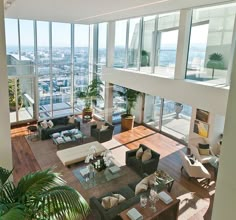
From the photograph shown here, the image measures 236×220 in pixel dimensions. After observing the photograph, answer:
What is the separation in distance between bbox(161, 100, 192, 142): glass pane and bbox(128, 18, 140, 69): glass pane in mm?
2759

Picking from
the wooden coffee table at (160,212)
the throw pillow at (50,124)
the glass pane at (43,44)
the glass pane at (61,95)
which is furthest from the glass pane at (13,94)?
the wooden coffee table at (160,212)

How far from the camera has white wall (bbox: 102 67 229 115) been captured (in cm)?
680

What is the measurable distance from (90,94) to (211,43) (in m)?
7.75

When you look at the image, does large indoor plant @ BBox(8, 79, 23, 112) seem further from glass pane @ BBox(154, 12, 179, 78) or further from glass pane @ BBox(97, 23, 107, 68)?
glass pane @ BBox(154, 12, 179, 78)

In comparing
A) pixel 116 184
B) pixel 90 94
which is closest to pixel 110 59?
pixel 90 94

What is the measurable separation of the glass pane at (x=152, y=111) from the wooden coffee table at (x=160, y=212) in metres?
6.66

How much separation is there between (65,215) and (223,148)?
2.26 meters

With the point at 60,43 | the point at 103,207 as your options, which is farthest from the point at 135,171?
the point at 60,43

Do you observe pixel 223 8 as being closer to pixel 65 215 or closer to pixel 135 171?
pixel 135 171

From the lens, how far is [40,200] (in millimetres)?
2715

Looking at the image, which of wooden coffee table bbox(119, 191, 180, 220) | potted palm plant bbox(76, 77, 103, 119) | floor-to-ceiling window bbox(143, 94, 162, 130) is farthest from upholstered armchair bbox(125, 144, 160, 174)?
potted palm plant bbox(76, 77, 103, 119)

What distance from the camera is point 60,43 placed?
13.1 m

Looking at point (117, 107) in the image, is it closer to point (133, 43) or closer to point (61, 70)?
point (61, 70)

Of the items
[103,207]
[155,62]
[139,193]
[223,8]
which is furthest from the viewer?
[155,62]
